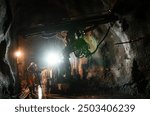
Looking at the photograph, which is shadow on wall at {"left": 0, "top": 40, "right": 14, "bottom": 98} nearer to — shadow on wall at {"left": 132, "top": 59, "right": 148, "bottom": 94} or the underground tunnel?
the underground tunnel

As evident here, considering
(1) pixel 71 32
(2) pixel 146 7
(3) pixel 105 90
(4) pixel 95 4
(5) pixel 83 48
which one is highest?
(4) pixel 95 4

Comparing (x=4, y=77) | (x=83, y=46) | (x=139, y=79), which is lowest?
(x=139, y=79)

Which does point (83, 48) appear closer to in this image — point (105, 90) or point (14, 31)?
point (14, 31)

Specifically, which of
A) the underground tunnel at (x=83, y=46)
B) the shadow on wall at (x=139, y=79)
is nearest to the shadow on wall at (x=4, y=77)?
the underground tunnel at (x=83, y=46)

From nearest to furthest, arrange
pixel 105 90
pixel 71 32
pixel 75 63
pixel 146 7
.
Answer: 1. pixel 146 7
2. pixel 71 32
3. pixel 105 90
4. pixel 75 63

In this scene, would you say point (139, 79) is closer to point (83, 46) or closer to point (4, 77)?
point (83, 46)

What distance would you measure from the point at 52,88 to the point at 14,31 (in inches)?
299

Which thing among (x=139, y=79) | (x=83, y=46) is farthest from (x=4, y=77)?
(x=139, y=79)

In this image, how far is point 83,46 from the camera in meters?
13.8

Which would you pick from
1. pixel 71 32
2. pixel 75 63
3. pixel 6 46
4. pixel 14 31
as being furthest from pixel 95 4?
pixel 75 63

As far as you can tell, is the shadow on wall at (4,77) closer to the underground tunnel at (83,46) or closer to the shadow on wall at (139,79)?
the underground tunnel at (83,46)

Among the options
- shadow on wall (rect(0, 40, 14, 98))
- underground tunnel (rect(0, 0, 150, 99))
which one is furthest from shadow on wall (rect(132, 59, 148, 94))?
shadow on wall (rect(0, 40, 14, 98))

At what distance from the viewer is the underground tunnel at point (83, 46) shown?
12.8 metres

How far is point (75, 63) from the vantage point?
1056 inches
